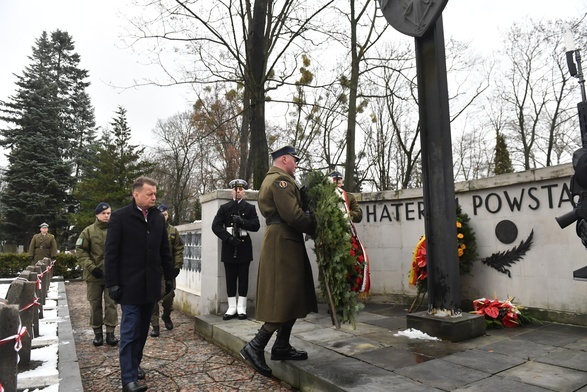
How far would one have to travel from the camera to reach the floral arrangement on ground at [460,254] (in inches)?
237

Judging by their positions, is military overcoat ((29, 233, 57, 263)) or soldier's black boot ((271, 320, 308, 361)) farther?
A: military overcoat ((29, 233, 57, 263))

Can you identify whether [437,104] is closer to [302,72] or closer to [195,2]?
[195,2]

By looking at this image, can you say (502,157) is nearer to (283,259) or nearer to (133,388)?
(283,259)

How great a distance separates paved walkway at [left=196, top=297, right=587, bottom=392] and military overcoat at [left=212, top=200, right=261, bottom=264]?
1.10 metres

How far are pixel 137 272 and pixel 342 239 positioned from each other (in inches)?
77.0

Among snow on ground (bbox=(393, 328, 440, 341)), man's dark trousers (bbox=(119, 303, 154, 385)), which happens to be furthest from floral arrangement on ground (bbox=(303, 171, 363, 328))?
man's dark trousers (bbox=(119, 303, 154, 385))

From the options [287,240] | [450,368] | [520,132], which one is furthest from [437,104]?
[520,132]

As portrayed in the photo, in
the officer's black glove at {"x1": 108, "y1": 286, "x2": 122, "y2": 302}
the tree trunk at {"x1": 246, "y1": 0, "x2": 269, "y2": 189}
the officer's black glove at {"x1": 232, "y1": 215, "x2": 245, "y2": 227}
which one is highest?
the tree trunk at {"x1": 246, "y1": 0, "x2": 269, "y2": 189}

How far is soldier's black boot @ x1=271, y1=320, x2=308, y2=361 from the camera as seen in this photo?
3.99m

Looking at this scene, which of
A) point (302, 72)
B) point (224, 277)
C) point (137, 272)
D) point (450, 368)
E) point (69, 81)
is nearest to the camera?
point (450, 368)

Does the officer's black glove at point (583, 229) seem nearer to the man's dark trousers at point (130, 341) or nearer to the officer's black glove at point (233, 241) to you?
the man's dark trousers at point (130, 341)

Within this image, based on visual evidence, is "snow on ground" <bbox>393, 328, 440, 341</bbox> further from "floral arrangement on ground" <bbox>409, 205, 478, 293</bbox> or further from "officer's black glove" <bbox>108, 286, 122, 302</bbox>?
"officer's black glove" <bbox>108, 286, 122, 302</bbox>

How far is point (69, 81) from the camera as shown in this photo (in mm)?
39438

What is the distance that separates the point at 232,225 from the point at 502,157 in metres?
28.1
